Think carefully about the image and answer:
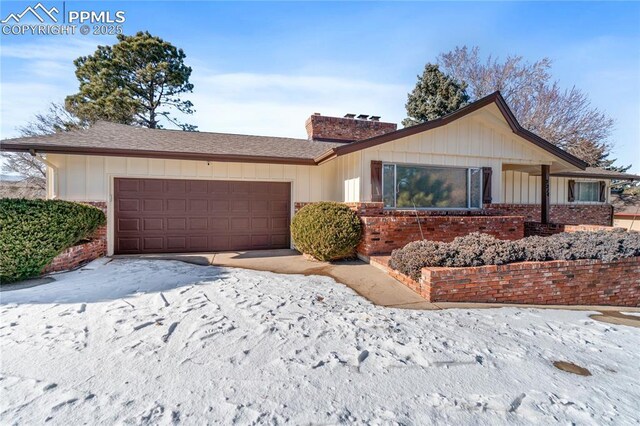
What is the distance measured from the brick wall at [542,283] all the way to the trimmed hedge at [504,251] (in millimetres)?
156

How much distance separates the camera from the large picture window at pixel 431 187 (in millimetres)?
7891

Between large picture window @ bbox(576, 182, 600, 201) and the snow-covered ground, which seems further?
large picture window @ bbox(576, 182, 600, 201)

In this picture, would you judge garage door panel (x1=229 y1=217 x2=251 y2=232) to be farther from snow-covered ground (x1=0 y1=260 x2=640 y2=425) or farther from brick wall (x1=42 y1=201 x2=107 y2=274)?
snow-covered ground (x1=0 y1=260 x2=640 y2=425)

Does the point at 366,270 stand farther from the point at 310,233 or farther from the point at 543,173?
the point at 543,173

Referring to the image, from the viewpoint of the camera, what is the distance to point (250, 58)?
30.3 feet

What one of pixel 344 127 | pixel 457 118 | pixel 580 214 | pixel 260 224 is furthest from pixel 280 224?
pixel 580 214

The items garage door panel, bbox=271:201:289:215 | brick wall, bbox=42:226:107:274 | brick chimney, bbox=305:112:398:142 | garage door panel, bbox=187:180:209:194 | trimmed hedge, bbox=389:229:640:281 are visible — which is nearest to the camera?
trimmed hedge, bbox=389:229:640:281

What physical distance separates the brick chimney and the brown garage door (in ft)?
14.6

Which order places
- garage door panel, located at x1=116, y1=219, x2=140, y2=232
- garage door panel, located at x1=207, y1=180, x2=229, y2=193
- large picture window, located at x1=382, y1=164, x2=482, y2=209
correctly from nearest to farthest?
garage door panel, located at x1=116, y1=219, x2=140, y2=232
large picture window, located at x1=382, y1=164, x2=482, y2=209
garage door panel, located at x1=207, y1=180, x2=229, y2=193

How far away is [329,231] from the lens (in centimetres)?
667

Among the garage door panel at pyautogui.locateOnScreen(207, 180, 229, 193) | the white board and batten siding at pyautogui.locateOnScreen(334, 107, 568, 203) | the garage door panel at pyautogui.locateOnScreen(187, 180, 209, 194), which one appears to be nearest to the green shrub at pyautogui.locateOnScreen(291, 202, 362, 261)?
the white board and batten siding at pyautogui.locateOnScreen(334, 107, 568, 203)

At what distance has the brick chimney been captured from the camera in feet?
40.8

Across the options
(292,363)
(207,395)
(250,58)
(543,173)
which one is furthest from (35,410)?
(543,173)

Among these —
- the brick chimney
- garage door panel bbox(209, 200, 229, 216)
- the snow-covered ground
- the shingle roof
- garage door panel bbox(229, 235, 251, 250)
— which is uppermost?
the brick chimney
